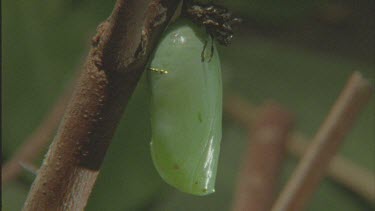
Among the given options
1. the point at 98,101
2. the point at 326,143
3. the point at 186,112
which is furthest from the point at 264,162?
the point at 98,101

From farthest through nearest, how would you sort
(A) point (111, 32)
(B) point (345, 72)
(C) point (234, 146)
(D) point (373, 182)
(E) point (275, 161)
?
(B) point (345, 72)
(C) point (234, 146)
(D) point (373, 182)
(E) point (275, 161)
(A) point (111, 32)

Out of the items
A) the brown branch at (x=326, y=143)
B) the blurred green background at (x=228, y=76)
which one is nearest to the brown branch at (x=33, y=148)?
the blurred green background at (x=228, y=76)

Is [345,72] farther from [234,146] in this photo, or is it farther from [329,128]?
[329,128]

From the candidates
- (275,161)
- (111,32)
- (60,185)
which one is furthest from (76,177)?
(275,161)

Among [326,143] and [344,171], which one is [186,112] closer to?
[326,143]

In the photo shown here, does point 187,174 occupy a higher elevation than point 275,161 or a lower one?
higher

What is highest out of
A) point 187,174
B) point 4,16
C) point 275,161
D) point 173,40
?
point 173,40

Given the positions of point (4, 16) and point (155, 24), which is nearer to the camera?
point (155, 24)
